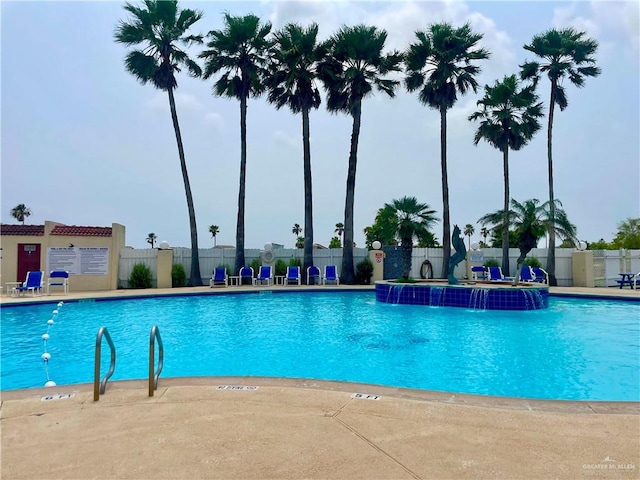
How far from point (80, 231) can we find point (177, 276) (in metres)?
4.38

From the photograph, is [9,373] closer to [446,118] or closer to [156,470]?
[156,470]

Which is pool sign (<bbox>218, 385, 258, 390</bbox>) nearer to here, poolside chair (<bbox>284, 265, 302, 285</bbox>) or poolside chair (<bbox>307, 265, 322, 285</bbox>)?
poolside chair (<bbox>284, 265, 302, 285</bbox>)

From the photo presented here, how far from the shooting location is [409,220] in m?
16.6

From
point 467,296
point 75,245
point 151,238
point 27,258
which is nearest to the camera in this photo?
point 467,296

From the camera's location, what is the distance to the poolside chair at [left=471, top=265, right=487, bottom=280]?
20453 millimetres

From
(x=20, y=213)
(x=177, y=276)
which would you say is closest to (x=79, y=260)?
(x=177, y=276)

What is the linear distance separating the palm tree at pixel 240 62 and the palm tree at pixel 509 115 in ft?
41.0

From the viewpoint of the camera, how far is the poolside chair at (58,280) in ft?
52.4

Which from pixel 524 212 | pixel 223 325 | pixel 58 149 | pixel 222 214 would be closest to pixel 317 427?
pixel 223 325

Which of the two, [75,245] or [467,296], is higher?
[75,245]

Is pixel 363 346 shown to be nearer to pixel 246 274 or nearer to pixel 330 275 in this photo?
pixel 330 275

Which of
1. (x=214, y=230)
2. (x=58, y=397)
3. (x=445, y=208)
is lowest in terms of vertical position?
(x=58, y=397)

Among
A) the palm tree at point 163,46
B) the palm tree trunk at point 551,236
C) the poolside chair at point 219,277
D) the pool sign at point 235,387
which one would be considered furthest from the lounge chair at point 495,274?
the pool sign at point 235,387

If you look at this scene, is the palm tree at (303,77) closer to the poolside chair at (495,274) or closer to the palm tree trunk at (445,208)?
the palm tree trunk at (445,208)
